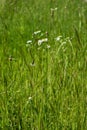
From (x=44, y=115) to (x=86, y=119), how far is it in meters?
0.19

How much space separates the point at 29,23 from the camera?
4.57 metres

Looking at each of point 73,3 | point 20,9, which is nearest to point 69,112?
point 20,9

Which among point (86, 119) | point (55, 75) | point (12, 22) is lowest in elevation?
point (86, 119)

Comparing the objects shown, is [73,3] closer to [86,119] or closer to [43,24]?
[43,24]

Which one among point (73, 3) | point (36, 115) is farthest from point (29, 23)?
point (36, 115)

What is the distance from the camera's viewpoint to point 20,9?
16.8 feet

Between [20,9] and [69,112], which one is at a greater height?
[20,9]

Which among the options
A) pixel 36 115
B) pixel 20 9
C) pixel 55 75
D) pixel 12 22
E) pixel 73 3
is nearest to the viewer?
pixel 36 115

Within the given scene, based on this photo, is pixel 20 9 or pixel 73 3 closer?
pixel 20 9

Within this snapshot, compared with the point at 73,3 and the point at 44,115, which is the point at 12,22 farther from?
the point at 44,115

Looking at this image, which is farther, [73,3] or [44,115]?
[73,3]

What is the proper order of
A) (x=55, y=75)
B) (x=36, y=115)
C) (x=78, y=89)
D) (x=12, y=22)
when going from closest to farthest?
(x=36, y=115)
(x=78, y=89)
(x=55, y=75)
(x=12, y=22)

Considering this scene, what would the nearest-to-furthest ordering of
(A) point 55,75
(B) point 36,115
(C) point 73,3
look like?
(B) point 36,115
(A) point 55,75
(C) point 73,3

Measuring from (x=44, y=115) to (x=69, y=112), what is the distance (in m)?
0.11
